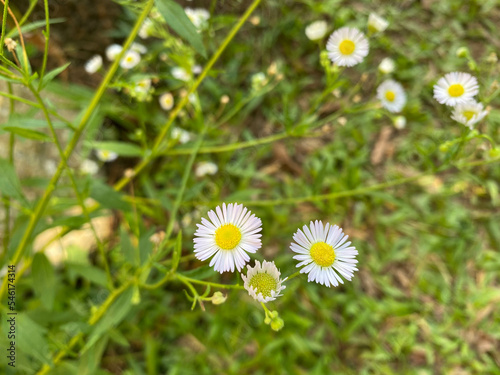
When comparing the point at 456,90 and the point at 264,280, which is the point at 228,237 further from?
the point at 456,90

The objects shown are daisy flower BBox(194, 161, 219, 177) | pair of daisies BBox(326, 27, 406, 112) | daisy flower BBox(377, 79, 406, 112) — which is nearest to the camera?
pair of daisies BBox(326, 27, 406, 112)

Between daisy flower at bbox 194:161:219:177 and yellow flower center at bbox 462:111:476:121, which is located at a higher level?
daisy flower at bbox 194:161:219:177

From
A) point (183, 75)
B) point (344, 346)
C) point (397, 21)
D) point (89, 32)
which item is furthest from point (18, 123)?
point (397, 21)

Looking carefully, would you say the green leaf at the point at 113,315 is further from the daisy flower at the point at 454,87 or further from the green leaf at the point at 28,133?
the daisy flower at the point at 454,87

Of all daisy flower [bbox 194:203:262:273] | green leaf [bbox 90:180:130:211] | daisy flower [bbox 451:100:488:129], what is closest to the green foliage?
green leaf [bbox 90:180:130:211]

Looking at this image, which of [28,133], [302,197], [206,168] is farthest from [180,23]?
[302,197]

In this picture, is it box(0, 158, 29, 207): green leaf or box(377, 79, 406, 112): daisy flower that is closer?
box(0, 158, 29, 207): green leaf

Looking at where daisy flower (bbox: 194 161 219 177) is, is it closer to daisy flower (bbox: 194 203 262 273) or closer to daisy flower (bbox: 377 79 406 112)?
daisy flower (bbox: 377 79 406 112)
